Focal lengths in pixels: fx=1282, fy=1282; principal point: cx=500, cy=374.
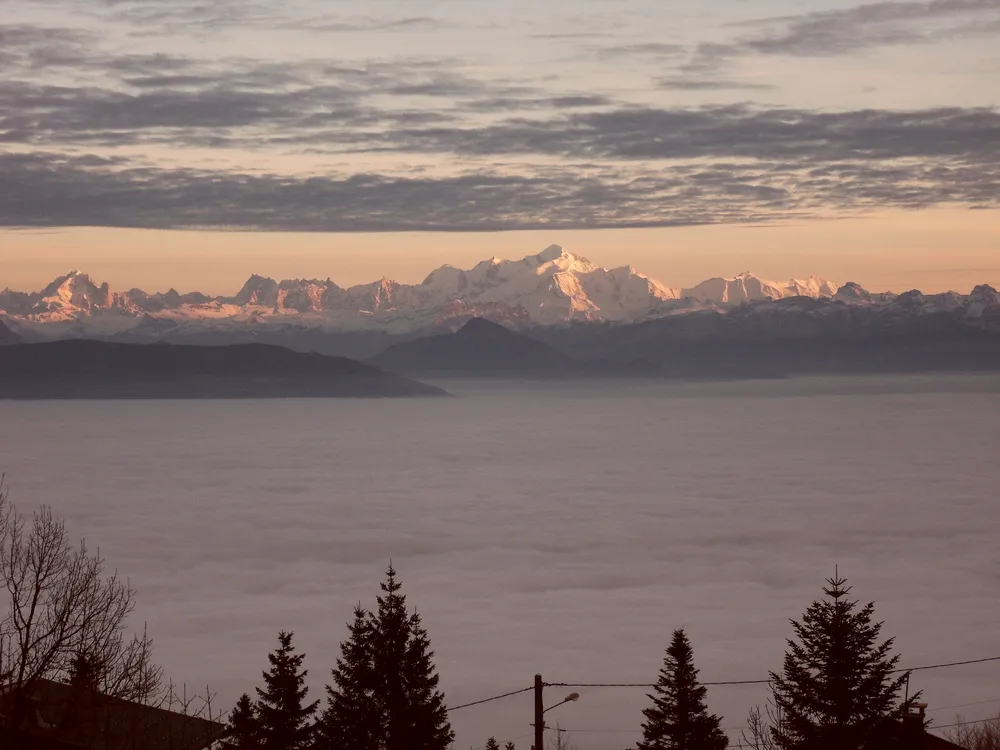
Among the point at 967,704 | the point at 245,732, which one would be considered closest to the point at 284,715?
the point at 245,732

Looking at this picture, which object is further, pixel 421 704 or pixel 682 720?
pixel 421 704

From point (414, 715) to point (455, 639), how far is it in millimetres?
95664

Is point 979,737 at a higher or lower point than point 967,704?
lower

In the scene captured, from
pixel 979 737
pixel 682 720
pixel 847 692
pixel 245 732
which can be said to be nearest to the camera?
pixel 847 692

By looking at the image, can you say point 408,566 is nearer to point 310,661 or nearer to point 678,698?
point 310,661

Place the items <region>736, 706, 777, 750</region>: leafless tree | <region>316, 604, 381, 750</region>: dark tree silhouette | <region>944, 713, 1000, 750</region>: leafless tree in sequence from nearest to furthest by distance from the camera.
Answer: <region>316, 604, 381, 750</region>: dark tree silhouette < <region>944, 713, 1000, 750</region>: leafless tree < <region>736, 706, 777, 750</region>: leafless tree

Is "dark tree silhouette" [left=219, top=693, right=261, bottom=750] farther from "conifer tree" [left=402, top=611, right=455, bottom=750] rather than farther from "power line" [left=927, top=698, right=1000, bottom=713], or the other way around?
"power line" [left=927, top=698, right=1000, bottom=713]

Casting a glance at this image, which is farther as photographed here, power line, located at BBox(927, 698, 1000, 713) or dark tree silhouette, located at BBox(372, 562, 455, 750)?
power line, located at BBox(927, 698, 1000, 713)

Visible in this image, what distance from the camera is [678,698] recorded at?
34125 millimetres

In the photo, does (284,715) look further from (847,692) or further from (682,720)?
(847,692)

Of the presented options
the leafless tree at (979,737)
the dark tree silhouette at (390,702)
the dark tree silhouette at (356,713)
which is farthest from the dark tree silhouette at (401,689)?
the leafless tree at (979,737)

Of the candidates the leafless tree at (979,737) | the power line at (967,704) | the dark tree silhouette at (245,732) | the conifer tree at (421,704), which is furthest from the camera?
the power line at (967,704)

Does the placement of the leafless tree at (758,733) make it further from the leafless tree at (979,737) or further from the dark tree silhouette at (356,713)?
the dark tree silhouette at (356,713)

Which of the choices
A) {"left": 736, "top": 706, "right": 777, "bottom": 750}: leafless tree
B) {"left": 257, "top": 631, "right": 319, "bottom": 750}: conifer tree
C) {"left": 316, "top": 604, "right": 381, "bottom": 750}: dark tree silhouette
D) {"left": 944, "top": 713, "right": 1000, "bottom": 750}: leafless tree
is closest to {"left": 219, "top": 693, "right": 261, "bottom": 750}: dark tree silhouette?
{"left": 257, "top": 631, "right": 319, "bottom": 750}: conifer tree
